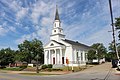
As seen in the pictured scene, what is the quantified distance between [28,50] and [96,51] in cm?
2628

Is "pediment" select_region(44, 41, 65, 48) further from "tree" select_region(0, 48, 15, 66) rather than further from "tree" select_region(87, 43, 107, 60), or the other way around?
"tree" select_region(0, 48, 15, 66)

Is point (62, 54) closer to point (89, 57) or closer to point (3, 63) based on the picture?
point (89, 57)

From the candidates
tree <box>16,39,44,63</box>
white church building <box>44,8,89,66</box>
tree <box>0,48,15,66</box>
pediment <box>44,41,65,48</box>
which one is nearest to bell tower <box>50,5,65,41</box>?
white church building <box>44,8,89,66</box>

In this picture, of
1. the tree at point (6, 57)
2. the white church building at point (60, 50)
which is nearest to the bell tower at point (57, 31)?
the white church building at point (60, 50)

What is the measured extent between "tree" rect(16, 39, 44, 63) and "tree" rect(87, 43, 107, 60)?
1948 cm

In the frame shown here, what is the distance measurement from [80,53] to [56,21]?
1426 centimetres

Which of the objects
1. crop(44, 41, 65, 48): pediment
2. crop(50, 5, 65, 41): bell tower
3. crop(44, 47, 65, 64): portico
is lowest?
crop(44, 47, 65, 64): portico

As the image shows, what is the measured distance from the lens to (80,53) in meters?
73.6

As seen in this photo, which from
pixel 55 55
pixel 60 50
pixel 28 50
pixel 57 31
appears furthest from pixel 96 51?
pixel 28 50

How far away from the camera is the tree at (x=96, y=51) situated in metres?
75.4

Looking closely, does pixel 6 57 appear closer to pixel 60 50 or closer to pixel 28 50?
pixel 28 50

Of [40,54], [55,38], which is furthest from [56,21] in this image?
[40,54]

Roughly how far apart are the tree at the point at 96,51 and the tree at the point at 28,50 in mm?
19479

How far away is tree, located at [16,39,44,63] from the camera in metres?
75.7
